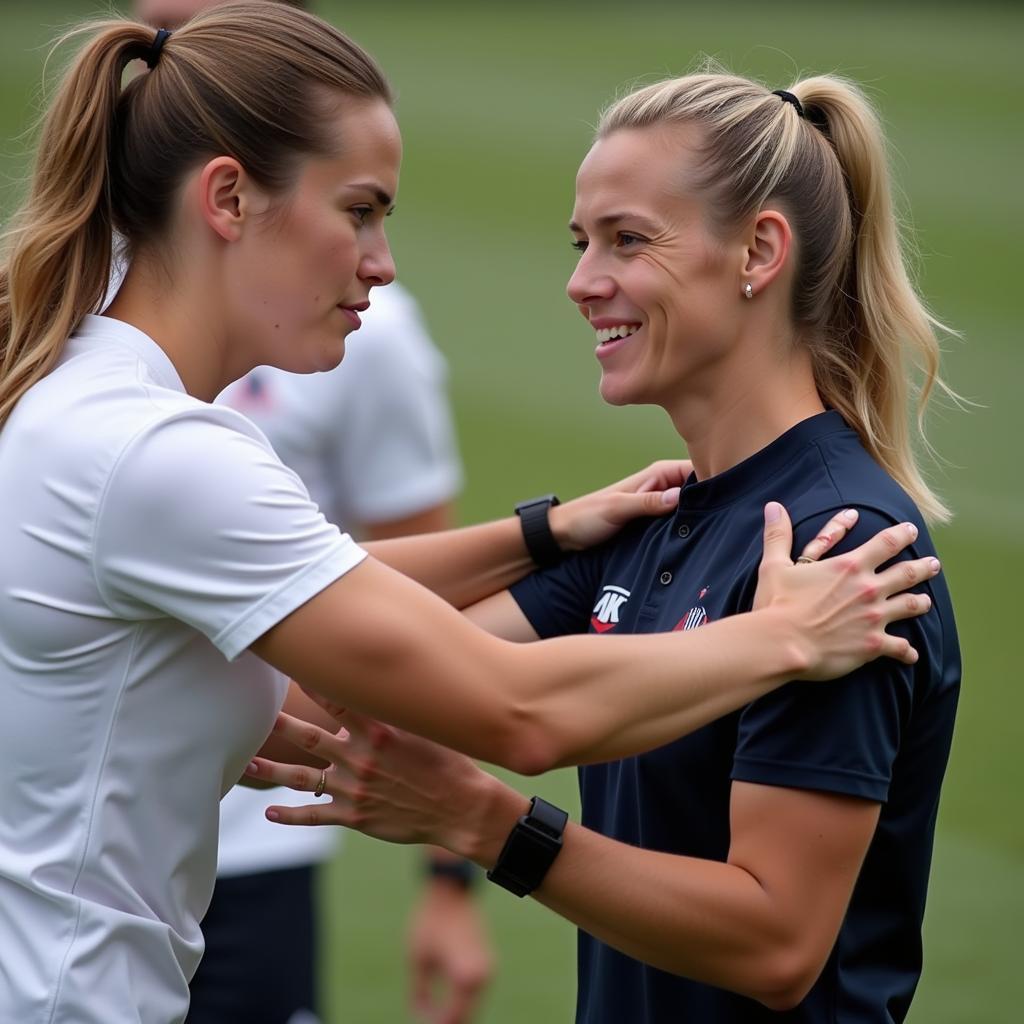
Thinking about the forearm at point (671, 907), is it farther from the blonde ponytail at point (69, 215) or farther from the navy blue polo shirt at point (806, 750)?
the blonde ponytail at point (69, 215)

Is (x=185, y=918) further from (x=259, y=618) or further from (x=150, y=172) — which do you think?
(x=150, y=172)

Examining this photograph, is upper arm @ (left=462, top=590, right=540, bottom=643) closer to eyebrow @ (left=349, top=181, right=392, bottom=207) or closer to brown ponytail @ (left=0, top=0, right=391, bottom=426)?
eyebrow @ (left=349, top=181, right=392, bottom=207)

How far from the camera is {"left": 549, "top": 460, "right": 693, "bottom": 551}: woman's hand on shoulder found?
289 centimetres

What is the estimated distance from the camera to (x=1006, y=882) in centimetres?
574

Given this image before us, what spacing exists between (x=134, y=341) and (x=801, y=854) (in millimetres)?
1160

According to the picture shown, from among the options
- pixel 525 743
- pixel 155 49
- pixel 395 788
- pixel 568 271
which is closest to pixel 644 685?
pixel 525 743

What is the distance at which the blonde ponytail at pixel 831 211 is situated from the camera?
267 cm

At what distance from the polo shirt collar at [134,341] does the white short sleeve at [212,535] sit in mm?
240

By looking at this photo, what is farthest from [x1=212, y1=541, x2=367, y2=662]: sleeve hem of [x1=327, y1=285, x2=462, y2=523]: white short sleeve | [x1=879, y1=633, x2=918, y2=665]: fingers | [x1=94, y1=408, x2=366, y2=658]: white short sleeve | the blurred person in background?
[x1=327, y1=285, x2=462, y2=523]: white short sleeve

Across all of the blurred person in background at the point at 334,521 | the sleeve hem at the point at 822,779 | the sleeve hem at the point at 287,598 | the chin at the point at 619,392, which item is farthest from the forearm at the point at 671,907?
the blurred person in background at the point at 334,521

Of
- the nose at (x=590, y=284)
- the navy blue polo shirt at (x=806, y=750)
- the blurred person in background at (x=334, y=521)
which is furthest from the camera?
the blurred person in background at (x=334, y=521)

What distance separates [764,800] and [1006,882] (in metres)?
3.75

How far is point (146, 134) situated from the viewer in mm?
2457

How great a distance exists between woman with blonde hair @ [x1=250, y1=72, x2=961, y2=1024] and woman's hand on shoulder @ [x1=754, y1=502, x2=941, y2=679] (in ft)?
0.17
